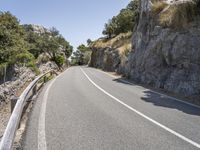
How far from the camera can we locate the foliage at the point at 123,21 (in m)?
56.0

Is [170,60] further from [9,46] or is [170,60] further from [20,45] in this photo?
[20,45]

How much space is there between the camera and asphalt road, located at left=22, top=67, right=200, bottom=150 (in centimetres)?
588

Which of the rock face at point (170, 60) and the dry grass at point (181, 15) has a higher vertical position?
the dry grass at point (181, 15)

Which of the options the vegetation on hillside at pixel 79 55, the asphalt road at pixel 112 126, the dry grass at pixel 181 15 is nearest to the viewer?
the asphalt road at pixel 112 126

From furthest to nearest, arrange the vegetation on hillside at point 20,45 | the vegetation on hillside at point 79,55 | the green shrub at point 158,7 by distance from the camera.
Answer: the vegetation on hillside at point 79,55
the vegetation on hillside at point 20,45
the green shrub at point 158,7

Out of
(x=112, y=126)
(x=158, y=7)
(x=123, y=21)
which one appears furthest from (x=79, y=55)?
(x=112, y=126)

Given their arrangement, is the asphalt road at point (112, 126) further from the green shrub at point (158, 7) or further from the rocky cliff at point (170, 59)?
the green shrub at point (158, 7)

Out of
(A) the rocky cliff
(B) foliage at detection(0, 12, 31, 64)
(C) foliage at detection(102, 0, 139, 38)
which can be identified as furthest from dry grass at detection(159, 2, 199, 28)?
(C) foliage at detection(102, 0, 139, 38)

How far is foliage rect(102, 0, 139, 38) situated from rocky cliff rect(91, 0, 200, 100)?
29.4m

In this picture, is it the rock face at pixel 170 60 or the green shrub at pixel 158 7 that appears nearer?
the rock face at pixel 170 60

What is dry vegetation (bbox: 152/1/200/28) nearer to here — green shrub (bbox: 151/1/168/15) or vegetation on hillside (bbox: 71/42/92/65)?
green shrub (bbox: 151/1/168/15)

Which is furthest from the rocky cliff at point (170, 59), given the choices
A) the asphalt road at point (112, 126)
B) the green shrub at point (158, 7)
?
the asphalt road at point (112, 126)

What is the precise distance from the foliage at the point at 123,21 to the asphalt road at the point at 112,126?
4191cm

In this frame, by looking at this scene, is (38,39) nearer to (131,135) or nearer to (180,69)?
(180,69)
